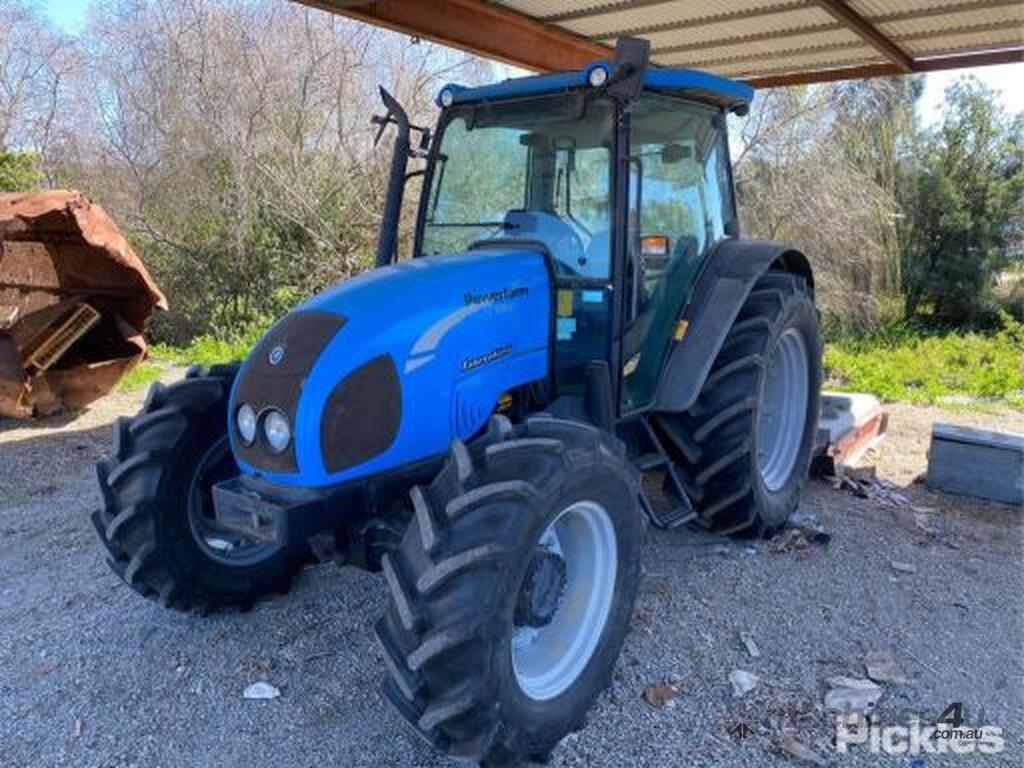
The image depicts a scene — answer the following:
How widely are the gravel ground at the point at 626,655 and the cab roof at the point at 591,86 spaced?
2013 millimetres

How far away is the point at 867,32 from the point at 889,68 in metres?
0.85

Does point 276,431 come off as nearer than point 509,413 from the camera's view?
Yes

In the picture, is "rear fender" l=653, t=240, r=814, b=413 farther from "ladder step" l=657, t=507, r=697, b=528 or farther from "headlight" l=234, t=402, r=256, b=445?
"headlight" l=234, t=402, r=256, b=445

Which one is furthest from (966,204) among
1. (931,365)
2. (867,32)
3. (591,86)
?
(591,86)

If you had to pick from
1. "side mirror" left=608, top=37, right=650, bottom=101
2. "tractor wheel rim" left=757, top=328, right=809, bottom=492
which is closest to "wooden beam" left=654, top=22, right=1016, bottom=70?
"tractor wheel rim" left=757, top=328, right=809, bottom=492

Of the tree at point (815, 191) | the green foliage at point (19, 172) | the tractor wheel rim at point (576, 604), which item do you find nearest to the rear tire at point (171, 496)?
the tractor wheel rim at point (576, 604)

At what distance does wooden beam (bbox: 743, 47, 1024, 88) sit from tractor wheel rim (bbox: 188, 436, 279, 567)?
531 cm

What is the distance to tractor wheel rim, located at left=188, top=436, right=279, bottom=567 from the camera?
311 centimetres

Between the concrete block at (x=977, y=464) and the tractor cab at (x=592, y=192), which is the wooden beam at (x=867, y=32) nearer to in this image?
the tractor cab at (x=592, y=192)

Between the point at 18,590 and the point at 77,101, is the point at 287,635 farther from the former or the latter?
the point at 77,101

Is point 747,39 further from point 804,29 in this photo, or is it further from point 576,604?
point 576,604

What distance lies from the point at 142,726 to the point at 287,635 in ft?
2.07

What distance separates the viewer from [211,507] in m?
3.20

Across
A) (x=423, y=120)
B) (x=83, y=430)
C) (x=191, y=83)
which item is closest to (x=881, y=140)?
(x=423, y=120)
